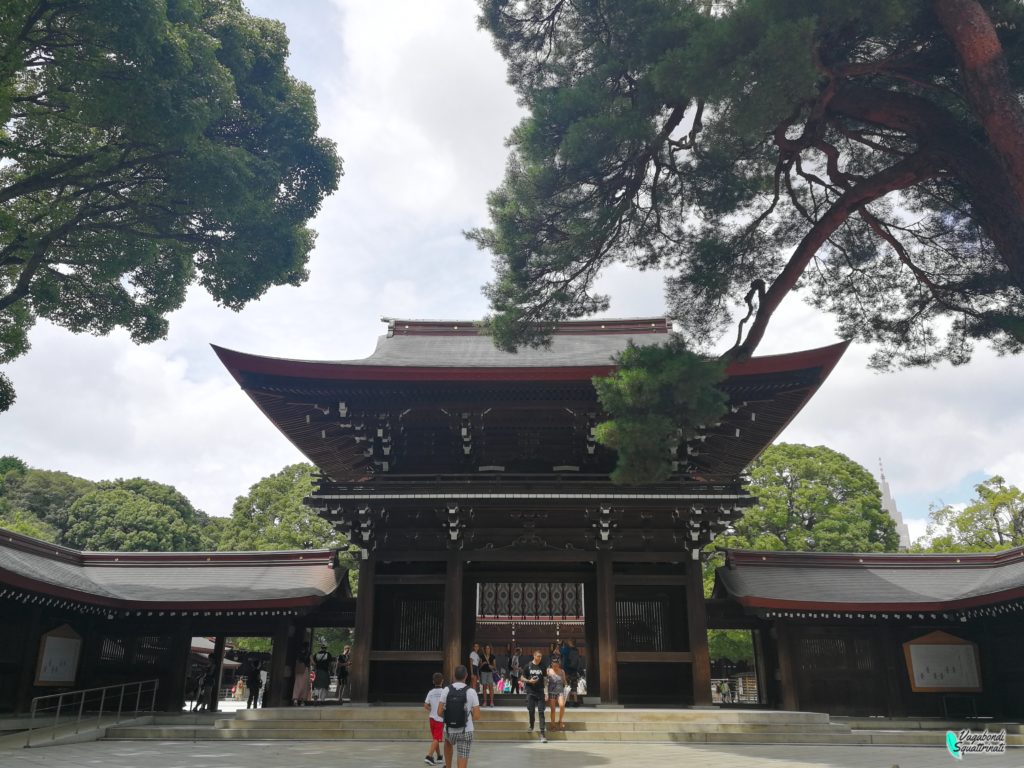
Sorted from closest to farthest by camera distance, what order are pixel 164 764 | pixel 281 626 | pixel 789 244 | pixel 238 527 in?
pixel 164 764 < pixel 789 244 < pixel 281 626 < pixel 238 527

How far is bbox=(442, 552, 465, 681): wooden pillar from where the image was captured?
1393 centimetres

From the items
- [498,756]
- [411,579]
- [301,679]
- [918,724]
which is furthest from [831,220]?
[301,679]

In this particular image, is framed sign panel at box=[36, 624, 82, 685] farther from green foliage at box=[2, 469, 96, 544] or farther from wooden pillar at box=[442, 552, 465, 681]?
green foliage at box=[2, 469, 96, 544]

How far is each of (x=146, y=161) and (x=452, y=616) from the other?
34.9 feet

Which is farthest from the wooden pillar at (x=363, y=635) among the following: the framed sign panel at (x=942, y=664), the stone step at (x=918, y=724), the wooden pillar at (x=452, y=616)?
the framed sign panel at (x=942, y=664)

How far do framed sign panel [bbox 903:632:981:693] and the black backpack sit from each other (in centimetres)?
1367

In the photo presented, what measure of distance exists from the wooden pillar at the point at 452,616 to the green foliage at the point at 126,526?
3539cm

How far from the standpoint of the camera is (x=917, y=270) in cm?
1041

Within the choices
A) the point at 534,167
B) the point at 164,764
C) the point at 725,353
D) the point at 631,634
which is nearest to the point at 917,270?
the point at 725,353

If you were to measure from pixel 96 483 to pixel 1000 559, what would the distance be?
2220 inches

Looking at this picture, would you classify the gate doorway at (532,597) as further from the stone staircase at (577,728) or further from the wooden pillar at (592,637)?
the stone staircase at (577,728)

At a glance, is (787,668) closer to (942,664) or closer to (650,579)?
(942,664)

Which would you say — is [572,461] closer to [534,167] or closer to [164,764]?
[534,167]

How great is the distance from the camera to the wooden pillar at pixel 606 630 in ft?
45.8
